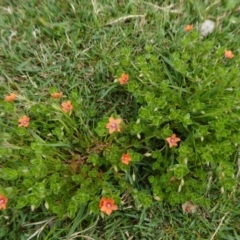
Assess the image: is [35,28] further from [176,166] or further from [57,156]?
[176,166]

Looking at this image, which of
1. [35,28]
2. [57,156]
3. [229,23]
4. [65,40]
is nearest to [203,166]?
[57,156]

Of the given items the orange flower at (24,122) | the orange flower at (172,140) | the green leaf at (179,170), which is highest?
the orange flower at (24,122)

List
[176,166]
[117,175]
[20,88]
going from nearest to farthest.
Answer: [176,166], [117,175], [20,88]

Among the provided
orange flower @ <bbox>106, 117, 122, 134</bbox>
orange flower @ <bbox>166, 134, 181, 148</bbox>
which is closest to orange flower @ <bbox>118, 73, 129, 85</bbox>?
orange flower @ <bbox>106, 117, 122, 134</bbox>

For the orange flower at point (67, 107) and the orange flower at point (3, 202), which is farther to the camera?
the orange flower at point (67, 107)

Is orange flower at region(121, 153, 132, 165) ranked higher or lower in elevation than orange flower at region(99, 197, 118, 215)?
higher

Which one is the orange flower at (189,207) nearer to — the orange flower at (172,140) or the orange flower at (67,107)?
the orange flower at (172,140)

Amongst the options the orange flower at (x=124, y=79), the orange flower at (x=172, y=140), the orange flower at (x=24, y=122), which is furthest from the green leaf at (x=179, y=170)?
the orange flower at (x=24, y=122)

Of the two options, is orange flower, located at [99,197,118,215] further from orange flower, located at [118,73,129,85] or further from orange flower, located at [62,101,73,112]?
A: orange flower, located at [118,73,129,85]
